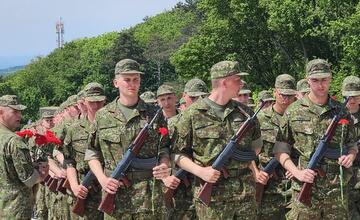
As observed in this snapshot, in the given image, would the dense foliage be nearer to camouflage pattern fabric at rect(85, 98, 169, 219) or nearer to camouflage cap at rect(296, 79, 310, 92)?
camouflage cap at rect(296, 79, 310, 92)

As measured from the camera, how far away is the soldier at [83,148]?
8122mm

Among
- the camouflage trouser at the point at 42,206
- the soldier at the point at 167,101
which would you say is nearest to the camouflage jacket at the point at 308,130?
the soldier at the point at 167,101

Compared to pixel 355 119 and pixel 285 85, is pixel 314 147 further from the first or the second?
pixel 355 119

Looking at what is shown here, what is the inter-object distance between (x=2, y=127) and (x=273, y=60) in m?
38.1

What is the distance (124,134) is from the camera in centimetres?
681

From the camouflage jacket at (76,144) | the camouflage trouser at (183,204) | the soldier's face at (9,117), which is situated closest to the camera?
the soldier's face at (9,117)

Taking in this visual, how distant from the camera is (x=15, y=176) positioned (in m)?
8.06

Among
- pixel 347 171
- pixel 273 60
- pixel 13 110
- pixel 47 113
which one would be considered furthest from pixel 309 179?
pixel 273 60

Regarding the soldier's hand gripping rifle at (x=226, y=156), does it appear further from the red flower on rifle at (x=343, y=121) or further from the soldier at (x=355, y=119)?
the soldier at (x=355, y=119)

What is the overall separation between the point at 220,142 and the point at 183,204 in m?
2.40

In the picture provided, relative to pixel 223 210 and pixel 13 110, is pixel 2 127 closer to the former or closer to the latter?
pixel 13 110

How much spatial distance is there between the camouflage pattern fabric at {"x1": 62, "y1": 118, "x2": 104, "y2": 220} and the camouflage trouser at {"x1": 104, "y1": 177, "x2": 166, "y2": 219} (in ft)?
4.41

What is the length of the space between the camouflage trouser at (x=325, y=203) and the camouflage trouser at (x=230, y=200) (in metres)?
0.91

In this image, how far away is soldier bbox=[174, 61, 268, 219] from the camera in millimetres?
→ 6609
